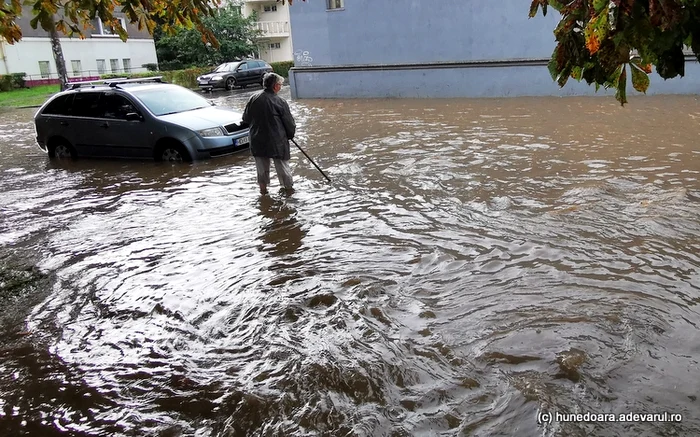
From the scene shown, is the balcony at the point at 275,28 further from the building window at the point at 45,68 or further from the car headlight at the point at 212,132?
the car headlight at the point at 212,132

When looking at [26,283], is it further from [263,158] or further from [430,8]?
[430,8]

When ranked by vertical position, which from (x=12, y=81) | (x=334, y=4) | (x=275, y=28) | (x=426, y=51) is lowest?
(x=426, y=51)

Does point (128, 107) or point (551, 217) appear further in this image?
point (128, 107)

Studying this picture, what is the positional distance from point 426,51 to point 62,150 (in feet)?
42.8

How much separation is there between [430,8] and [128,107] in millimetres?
12784

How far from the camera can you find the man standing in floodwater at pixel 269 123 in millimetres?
7656

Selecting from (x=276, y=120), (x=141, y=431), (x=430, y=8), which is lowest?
(x=141, y=431)

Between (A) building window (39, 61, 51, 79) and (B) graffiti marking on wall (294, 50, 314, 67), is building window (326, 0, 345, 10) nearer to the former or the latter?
(B) graffiti marking on wall (294, 50, 314, 67)

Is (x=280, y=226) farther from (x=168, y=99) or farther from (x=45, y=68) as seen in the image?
(x=45, y=68)

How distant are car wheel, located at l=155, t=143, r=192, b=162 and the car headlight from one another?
459 mm

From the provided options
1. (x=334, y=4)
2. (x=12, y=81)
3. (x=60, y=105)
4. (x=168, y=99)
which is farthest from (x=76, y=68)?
(x=168, y=99)

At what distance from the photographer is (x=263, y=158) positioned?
8.03 meters

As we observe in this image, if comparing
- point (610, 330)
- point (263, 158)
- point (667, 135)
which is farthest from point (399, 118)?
point (610, 330)

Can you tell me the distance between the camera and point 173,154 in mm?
10711
